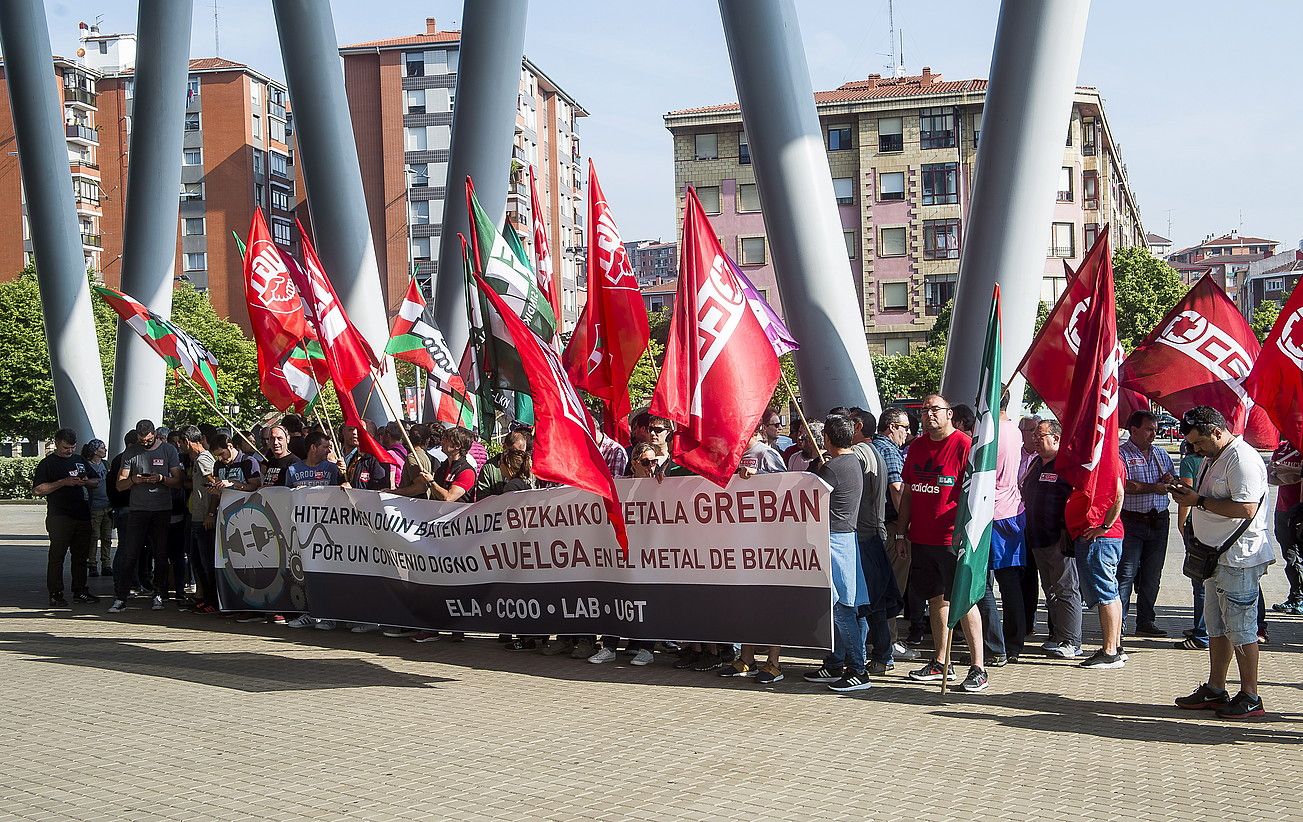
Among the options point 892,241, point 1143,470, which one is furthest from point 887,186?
point 1143,470

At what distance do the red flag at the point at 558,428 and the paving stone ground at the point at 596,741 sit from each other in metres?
1.38

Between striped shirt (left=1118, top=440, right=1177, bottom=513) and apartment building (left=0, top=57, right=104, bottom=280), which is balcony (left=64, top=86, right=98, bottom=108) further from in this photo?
striped shirt (left=1118, top=440, right=1177, bottom=513)

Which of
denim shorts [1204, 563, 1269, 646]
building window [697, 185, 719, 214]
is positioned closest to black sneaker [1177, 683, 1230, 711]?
denim shorts [1204, 563, 1269, 646]

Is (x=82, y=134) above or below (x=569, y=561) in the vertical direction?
above

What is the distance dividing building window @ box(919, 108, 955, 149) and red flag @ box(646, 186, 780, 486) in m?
71.5

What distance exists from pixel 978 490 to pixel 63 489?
9586 millimetres

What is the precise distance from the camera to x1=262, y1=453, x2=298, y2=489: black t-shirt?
501 inches

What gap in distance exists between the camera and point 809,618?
29.9ft

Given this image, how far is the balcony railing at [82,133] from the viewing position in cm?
8731

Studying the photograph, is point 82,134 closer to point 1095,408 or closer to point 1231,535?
point 1095,408

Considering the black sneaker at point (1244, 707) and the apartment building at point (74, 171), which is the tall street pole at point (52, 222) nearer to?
the black sneaker at point (1244, 707)

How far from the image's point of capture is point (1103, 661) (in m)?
9.87

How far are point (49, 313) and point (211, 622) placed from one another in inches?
391

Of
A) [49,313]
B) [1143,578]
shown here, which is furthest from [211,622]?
[49,313]
